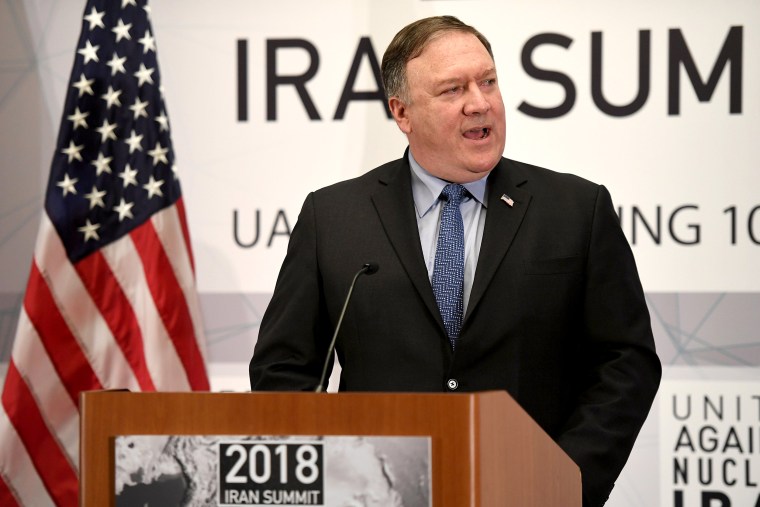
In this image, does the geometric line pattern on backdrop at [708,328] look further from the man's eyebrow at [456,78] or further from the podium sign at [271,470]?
the podium sign at [271,470]

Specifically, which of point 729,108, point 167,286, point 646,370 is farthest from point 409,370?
point 729,108

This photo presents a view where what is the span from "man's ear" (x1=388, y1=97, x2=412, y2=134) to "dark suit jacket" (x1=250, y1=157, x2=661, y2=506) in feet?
0.65

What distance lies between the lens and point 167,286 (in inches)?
155

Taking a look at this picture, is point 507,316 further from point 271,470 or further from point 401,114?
point 271,470

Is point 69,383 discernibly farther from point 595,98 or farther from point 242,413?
point 242,413

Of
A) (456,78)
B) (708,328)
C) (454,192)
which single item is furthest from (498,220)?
(708,328)

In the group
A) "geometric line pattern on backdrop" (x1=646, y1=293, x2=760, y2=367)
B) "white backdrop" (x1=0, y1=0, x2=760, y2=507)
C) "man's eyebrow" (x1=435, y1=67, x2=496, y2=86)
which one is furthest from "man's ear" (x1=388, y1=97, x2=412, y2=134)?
"geometric line pattern on backdrop" (x1=646, y1=293, x2=760, y2=367)

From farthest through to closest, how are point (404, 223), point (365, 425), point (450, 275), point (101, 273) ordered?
1. point (101, 273)
2. point (404, 223)
3. point (450, 275)
4. point (365, 425)

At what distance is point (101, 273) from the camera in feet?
13.0

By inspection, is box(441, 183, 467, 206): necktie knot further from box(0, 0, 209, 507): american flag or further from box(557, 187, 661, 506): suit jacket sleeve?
box(0, 0, 209, 507): american flag

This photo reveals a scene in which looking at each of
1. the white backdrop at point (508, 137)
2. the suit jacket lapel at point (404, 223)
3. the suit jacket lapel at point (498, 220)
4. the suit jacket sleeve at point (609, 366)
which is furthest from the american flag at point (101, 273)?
the suit jacket sleeve at point (609, 366)

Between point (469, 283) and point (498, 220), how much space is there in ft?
0.57

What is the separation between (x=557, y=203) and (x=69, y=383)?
2029mm

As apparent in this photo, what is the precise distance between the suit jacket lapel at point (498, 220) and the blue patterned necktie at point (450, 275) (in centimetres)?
6
